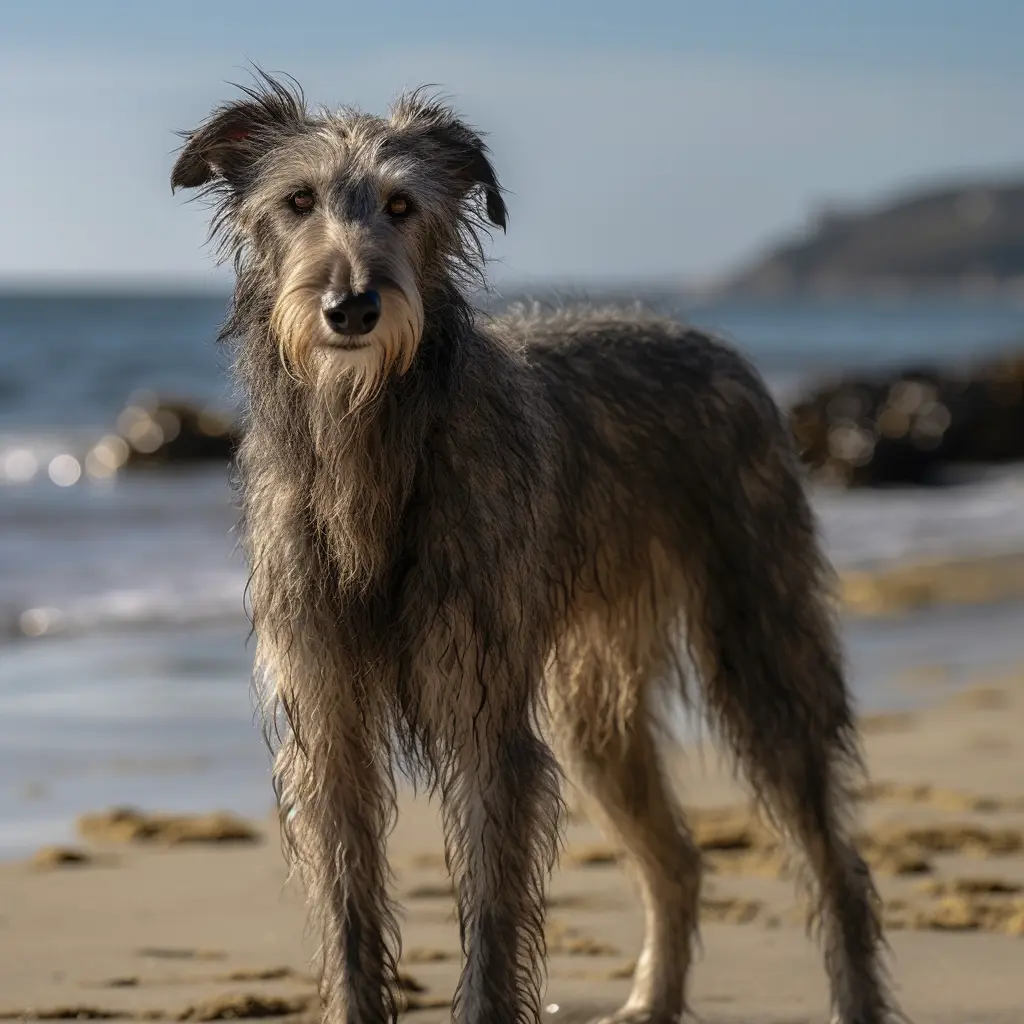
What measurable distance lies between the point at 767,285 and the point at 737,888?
538 ft

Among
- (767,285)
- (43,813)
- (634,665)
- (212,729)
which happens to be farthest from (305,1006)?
(767,285)

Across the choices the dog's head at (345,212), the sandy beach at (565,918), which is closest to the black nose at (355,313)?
the dog's head at (345,212)

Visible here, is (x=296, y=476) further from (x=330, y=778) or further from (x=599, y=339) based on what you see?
(x=599, y=339)

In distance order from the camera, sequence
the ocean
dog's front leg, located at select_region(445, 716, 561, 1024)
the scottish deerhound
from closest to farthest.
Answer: the scottish deerhound
dog's front leg, located at select_region(445, 716, 561, 1024)
the ocean

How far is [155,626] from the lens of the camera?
11.6 m

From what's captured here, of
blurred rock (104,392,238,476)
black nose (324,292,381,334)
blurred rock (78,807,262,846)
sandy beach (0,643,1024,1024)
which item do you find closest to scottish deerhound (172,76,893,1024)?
black nose (324,292,381,334)

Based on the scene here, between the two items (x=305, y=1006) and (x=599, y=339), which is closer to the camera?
(x=305, y=1006)

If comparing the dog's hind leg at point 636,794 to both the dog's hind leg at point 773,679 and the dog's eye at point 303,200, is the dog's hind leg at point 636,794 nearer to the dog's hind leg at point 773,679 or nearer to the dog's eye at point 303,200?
the dog's hind leg at point 773,679

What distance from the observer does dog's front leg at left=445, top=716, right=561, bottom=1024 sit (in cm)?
452

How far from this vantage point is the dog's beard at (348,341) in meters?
4.14

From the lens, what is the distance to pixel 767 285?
550ft

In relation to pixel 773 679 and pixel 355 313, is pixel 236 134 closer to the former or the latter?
pixel 355 313

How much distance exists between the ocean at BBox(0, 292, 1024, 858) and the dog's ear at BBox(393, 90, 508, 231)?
0.80 m

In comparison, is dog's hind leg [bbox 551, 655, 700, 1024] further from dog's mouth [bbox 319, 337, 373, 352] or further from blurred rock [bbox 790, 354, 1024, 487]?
blurred rock [bbox 790, 354, 1024, 487]
